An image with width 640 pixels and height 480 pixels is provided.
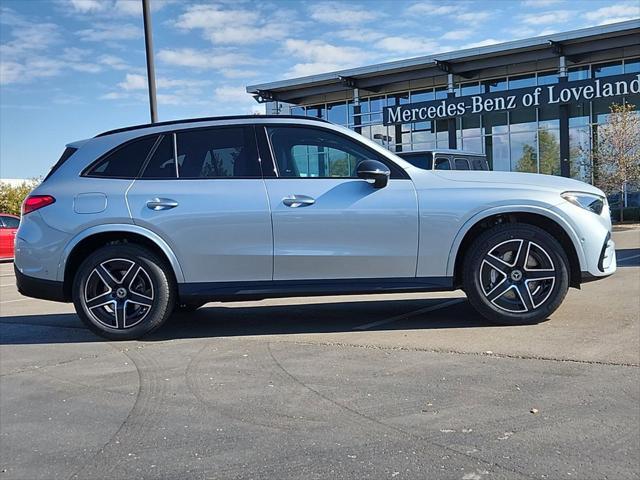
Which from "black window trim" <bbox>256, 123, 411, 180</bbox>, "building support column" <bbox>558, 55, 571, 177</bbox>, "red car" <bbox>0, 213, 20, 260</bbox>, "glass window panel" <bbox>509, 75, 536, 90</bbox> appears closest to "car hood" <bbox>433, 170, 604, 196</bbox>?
"black window trim" <bbox>256, 123, 411, 180</bbox>

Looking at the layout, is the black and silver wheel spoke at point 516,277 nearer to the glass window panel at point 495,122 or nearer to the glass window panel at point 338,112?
the glass window panel at point 495,122

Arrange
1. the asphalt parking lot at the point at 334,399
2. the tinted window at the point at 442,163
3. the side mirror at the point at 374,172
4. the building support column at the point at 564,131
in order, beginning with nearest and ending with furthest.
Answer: the asphalt parking lot at the point at 334,399
the side mirror at the point at 374,172
the tinted window at the point at 442,163
the building support column at the point at 564,131

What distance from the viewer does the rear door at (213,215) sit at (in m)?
5.23

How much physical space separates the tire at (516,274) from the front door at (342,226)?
22.3 inches

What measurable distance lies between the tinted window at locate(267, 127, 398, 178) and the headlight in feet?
4.99

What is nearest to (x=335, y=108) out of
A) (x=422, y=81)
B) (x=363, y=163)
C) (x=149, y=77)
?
(x=422, y=81)

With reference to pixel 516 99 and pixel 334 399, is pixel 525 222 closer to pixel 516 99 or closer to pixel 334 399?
pixel 334 399

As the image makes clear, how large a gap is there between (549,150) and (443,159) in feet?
61.8

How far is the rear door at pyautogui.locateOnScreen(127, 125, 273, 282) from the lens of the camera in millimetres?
5230

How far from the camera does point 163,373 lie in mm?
4457

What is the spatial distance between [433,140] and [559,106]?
20.6ft

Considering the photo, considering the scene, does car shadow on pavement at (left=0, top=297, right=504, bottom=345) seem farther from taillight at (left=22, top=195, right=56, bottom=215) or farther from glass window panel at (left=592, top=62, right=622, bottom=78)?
glass window panel at (left=592, top=62, right=622, bottom=78)

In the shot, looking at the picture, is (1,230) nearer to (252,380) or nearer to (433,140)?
(252,380)

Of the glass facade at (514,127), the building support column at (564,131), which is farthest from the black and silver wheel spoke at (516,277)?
the building support column at (564,131)
